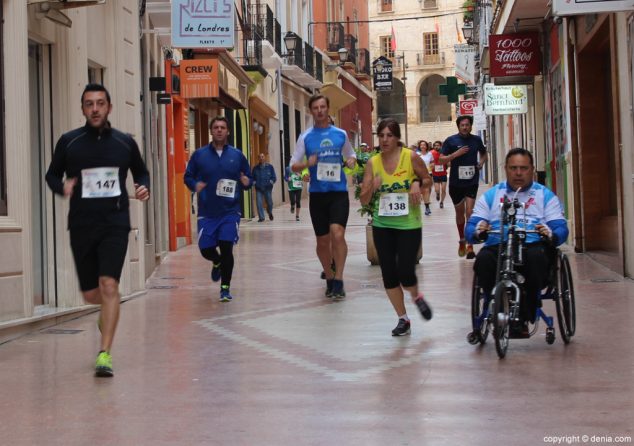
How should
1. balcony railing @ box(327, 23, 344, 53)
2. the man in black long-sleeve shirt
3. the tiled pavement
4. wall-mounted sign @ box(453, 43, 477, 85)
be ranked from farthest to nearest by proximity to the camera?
balcony railing @ box(327, 23, 344, 53), wall-mounted sign @ box(453, 43, 477, 85), the man in black long-sleeve shirt, the tiled pavement

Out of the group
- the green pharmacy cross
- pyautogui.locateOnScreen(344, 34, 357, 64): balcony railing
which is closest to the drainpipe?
the green pharmacy cross

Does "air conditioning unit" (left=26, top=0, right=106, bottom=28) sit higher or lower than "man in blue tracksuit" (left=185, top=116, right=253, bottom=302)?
higher

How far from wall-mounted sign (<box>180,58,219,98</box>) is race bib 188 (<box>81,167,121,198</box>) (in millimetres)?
14780

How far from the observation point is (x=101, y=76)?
12.6 meters

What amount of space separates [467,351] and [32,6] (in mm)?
4857

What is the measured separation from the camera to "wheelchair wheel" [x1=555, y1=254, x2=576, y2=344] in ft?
27.1

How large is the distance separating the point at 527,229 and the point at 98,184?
2.85 meters

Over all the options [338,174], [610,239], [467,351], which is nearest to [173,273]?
[338,174]

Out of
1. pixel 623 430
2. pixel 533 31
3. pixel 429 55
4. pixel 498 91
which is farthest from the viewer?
pixel 429 55

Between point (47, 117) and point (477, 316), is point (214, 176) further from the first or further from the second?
point (477, 316)

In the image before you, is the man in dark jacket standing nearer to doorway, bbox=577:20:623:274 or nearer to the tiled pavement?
doorway, bbox=577:20:623:274

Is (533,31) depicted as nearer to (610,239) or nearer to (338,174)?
(610,239)

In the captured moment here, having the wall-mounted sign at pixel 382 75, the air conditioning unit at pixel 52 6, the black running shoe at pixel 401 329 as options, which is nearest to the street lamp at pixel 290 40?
the wall-mounted sign at pixel 382 75

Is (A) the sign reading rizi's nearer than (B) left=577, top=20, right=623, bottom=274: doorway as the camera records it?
No
